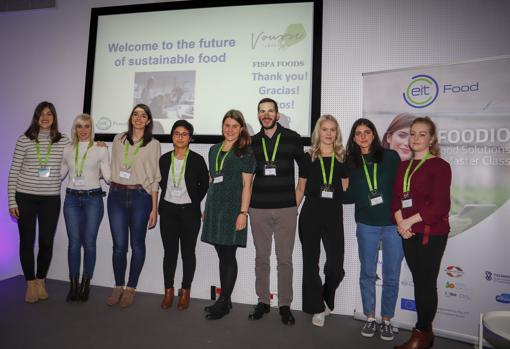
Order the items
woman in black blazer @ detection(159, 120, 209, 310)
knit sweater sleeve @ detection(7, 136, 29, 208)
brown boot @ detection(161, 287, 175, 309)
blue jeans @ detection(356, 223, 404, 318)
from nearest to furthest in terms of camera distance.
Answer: blue jeans @ detection(356, 223, 404, 318)
woman in black blazer @ detection(159, 120, 209, 310)
brown boot @ detection(161, 287, 175, 309)
knit sweater sleeve @ detection(7, 136, 29, 208)

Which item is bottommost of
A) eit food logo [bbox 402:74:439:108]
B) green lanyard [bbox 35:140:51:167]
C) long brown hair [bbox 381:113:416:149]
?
green lanyard [bbox 35:140:51:167]

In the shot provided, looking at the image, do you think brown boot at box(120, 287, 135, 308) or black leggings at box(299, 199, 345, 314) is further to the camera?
brown boot at box(120, 287, 135, 308)

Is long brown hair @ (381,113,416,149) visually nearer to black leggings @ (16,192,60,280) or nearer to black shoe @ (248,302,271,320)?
black shoe @ (248,302,271,320)

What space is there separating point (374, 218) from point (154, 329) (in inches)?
73.9

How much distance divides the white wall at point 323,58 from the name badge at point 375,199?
21.4 inches

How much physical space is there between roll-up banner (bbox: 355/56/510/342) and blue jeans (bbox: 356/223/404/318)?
0.84ft

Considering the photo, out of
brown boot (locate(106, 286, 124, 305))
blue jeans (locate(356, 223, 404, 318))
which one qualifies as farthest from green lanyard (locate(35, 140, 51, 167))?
blue jeans (locate(356, 223, 404, 318))

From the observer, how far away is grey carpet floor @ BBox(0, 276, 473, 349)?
7.24ft

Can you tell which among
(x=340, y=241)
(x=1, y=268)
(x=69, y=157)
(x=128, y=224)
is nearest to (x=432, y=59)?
(x=340, y=241)

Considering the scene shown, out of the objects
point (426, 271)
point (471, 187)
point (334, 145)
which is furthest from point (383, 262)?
point (334, 145)

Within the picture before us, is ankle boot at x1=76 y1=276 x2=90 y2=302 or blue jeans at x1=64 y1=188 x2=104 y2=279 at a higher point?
blue jeans at x1=64 y1=188 x2=104 y2=279

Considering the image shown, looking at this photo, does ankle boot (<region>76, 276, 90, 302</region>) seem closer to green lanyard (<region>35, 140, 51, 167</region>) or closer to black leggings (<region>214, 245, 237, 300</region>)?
green lanyard (<region>35, 140, 51, 167</region>)

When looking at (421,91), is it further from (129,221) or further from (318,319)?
(129,221)

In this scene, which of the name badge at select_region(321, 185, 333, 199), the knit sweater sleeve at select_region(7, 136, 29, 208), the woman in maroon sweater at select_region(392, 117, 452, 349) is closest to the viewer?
the woman in maroon sweater at select_region(392, 117, 452, 349)
